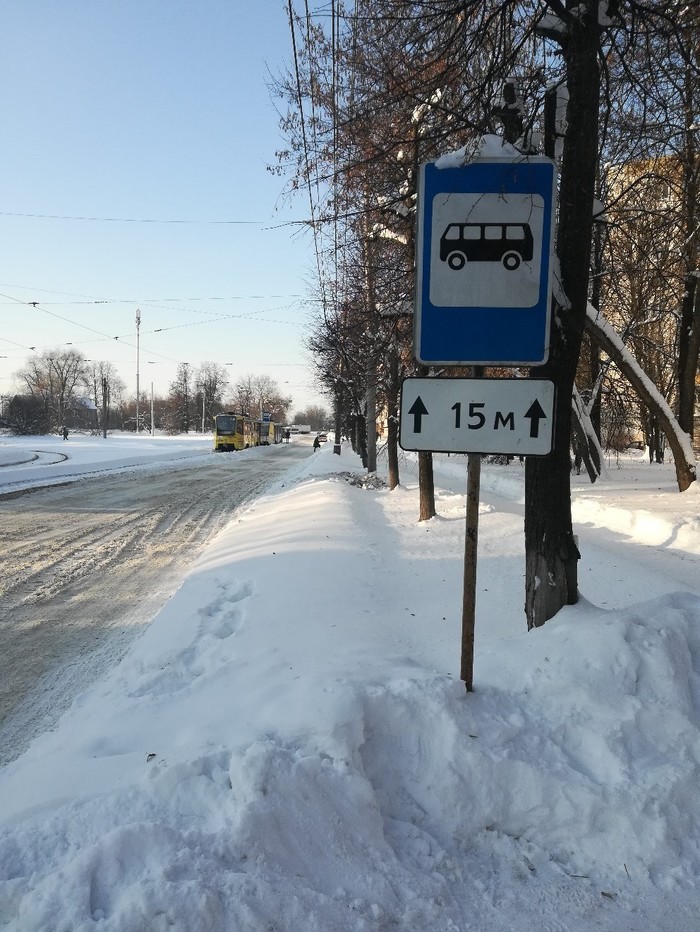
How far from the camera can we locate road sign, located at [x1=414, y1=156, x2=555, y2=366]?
3.09 metres

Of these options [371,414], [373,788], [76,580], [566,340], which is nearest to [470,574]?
[373,788]

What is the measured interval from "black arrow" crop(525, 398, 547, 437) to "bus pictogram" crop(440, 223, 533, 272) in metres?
0.74

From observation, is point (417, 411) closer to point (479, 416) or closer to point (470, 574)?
point (479, 416)

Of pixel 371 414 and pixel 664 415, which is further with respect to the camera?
pixel 371 414

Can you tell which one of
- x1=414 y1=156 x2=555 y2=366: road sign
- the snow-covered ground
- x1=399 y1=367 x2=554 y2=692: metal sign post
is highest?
x1=414 y1=156 x2=555 y2=366: road sign

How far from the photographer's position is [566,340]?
3.96m

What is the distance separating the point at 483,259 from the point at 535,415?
33.9 inches

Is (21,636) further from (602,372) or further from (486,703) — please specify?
(602,372)

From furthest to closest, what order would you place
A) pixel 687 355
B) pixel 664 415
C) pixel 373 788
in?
pixel 687 355 → pixel 664 415 → pixel 373 788

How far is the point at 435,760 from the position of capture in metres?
2.70

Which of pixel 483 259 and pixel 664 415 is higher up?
pixel 483 259

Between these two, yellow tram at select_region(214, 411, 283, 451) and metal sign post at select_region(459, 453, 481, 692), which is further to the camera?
yellow tram at select_region(214, 411, 283, 451)

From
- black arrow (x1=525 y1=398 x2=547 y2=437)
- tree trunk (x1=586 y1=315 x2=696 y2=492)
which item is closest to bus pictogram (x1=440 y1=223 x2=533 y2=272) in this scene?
black arrow (x1=525 y1=398 x2=547 y2=437)

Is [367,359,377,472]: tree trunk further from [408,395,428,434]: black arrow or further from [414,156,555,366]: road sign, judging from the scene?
[408,395,428,434]: black arrow
